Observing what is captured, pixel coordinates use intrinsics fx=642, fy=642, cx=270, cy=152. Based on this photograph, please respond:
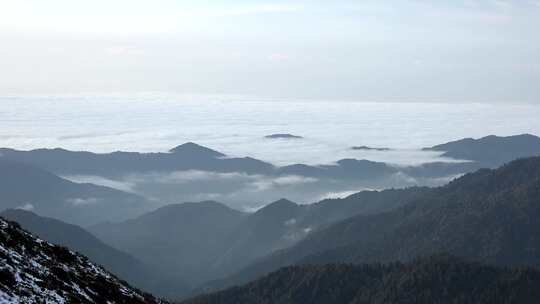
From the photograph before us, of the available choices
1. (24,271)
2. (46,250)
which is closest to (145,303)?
(46,250)

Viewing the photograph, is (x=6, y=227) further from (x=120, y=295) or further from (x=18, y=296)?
(x=18, y=296)

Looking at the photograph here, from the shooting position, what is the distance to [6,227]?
6962 centimetres

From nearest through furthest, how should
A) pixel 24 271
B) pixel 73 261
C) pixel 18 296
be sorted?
1. pixel 18 296
2. pixel 24 271
3. pixel 73 261

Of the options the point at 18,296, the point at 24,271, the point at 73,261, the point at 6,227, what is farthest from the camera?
the point at 73,261

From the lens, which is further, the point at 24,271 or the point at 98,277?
the point at 98,277

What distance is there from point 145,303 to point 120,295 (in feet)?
18.3

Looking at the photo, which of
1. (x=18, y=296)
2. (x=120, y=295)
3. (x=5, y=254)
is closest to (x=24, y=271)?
(x=5, y=254)

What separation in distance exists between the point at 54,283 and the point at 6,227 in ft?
56.8

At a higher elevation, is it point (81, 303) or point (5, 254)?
point (5, 254)

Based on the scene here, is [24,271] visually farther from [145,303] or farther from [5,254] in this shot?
[145,303]

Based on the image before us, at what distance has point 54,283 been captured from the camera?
183 feet

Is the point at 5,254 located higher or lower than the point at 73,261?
higher

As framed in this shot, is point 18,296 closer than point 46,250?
Yes

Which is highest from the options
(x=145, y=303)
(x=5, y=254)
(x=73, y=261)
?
(x=5, y=254)
